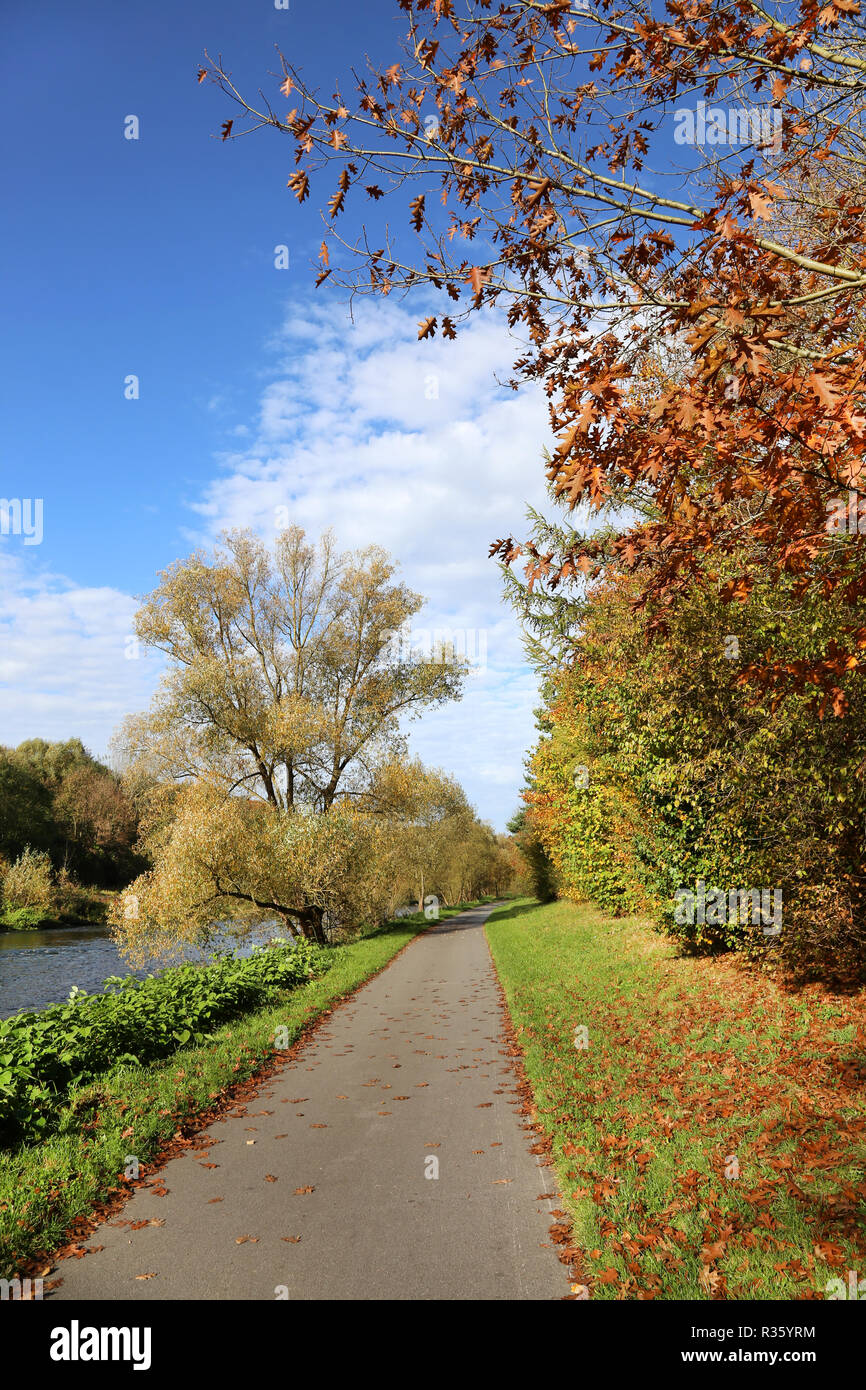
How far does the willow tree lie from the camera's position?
A: 18688mm

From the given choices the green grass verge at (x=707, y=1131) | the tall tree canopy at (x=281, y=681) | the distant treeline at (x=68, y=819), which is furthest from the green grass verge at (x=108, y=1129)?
the distant treeline at (x=68, y=819)

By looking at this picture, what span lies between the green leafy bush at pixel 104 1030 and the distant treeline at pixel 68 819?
44548 millimetres

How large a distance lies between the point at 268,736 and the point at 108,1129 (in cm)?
1677

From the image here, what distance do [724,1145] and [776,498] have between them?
4.92 m

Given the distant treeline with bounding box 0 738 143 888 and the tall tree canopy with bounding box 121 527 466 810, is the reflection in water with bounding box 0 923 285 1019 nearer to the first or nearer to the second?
the tall tree canopy with bounding box 121 527 466 810

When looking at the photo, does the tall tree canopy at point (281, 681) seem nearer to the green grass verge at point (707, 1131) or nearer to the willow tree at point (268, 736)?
the willow tree at point (268, 736)

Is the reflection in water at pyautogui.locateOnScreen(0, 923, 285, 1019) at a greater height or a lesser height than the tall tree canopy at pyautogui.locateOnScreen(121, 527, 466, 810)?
lesser

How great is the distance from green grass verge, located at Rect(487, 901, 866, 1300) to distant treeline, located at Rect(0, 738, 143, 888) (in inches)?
1965

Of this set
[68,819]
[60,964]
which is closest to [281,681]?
[60,964]

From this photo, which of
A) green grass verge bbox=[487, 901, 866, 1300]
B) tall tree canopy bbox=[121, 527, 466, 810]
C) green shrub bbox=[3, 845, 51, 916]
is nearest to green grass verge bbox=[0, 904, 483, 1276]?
green grass verge bbox=[487, 901, 866, 1300]

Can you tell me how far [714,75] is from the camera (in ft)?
15.5

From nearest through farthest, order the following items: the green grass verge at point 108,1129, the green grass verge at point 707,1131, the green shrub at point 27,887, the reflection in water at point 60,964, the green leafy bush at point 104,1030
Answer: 1. the green grass verge at point 707,1131
2. the green grass verge at point 108,1129
3. the green leafy bush at point 104,1030
4. the reflection in water at point 60,964
5. the green shrub at point 27,887

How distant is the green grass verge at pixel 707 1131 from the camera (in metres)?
4.06

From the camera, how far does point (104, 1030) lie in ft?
28.4
